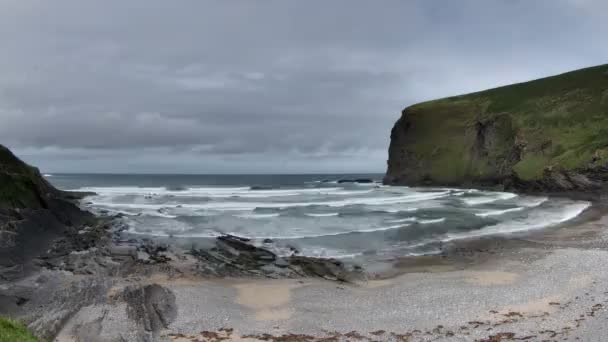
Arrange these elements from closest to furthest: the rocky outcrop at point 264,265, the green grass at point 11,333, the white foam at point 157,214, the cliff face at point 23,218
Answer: the green grass at point 11,333
the rocky outcrop at point 264,265
the cliff face at point 23,218
the white foam at point 157,214

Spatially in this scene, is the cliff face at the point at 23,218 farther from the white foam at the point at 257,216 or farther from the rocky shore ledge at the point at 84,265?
the white foam at the point at 257,216

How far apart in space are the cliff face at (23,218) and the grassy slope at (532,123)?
2507 inches

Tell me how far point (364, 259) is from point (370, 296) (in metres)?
7.76

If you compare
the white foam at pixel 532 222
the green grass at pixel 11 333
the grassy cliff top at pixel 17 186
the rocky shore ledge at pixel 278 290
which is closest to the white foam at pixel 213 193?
the white foam at pixel 532 222

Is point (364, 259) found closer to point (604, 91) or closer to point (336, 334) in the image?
point (336, 334)

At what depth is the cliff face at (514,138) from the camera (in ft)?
213

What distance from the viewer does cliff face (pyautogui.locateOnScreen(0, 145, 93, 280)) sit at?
76.2 ft

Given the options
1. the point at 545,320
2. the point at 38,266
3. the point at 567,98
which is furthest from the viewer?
the point at 567,98

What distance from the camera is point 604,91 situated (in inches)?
3004

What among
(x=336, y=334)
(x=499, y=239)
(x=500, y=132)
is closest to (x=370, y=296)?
(x=336, y=334)

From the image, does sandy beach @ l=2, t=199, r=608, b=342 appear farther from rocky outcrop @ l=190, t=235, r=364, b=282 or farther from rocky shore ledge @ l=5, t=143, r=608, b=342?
rocky outcrop @ l=190, t=235, r=364, b=282

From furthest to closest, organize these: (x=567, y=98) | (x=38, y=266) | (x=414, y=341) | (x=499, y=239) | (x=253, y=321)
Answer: (x=567, y=98), (x=499, y=239), (x=38, y=266), (x=253, y=321), (x=414, y=341)

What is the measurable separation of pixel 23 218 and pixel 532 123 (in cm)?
8014

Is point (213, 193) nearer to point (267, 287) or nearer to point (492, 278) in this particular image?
point (267, 287)
